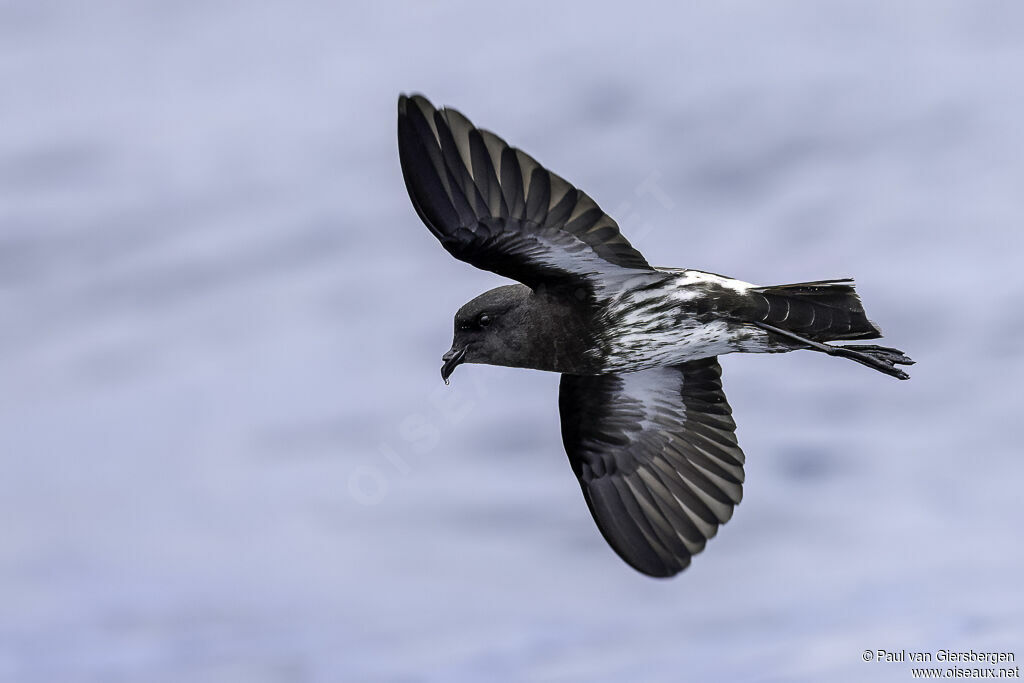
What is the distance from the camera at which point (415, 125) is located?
676 centimetres

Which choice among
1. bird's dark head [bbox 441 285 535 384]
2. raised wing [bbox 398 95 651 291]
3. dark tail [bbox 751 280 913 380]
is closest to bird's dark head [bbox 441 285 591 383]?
bird's dark head [bbox 441 285 535 384]

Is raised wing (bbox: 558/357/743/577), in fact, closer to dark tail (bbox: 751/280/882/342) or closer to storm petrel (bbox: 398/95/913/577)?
storm petrel (bbox: 398/95/913/577)

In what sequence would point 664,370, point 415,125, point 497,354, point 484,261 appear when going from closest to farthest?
point 415,125
point 484,261
point 497,354
point 664,370

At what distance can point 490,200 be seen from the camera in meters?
6.93

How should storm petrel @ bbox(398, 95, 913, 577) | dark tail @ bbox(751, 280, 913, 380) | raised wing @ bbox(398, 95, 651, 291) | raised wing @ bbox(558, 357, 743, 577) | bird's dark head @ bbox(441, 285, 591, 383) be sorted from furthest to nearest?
raised wing @ bbox(558, 357, 743, 577)
bird's dark head @ bbox(441, 285, 591, 383)
dark tail @ bbox(751, 280, 913, 380)
storm petrel @ bbox(398, 95, 913, 577)
raised wing @ bbox(398, 95, 651, 291)

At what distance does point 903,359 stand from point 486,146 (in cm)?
316

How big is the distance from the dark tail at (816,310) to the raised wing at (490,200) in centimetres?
99

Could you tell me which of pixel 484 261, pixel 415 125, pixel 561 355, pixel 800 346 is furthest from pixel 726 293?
pixel 415 125

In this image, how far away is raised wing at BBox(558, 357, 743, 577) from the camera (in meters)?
8.72

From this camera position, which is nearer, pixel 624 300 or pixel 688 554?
pixel 624 300

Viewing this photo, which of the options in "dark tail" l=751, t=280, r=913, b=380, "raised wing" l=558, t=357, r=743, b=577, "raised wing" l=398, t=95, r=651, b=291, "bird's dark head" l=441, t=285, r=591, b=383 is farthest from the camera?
"raised wing" l=558, t=357, r=743, b=577

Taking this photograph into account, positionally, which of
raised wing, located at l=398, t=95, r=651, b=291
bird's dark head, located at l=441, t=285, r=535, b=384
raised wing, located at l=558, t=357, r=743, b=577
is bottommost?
raised wing, located at l=558, t=357, r=743, b=577

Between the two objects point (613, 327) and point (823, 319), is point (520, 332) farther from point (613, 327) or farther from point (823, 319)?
point (823, 319)

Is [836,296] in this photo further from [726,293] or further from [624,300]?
[624,300]
